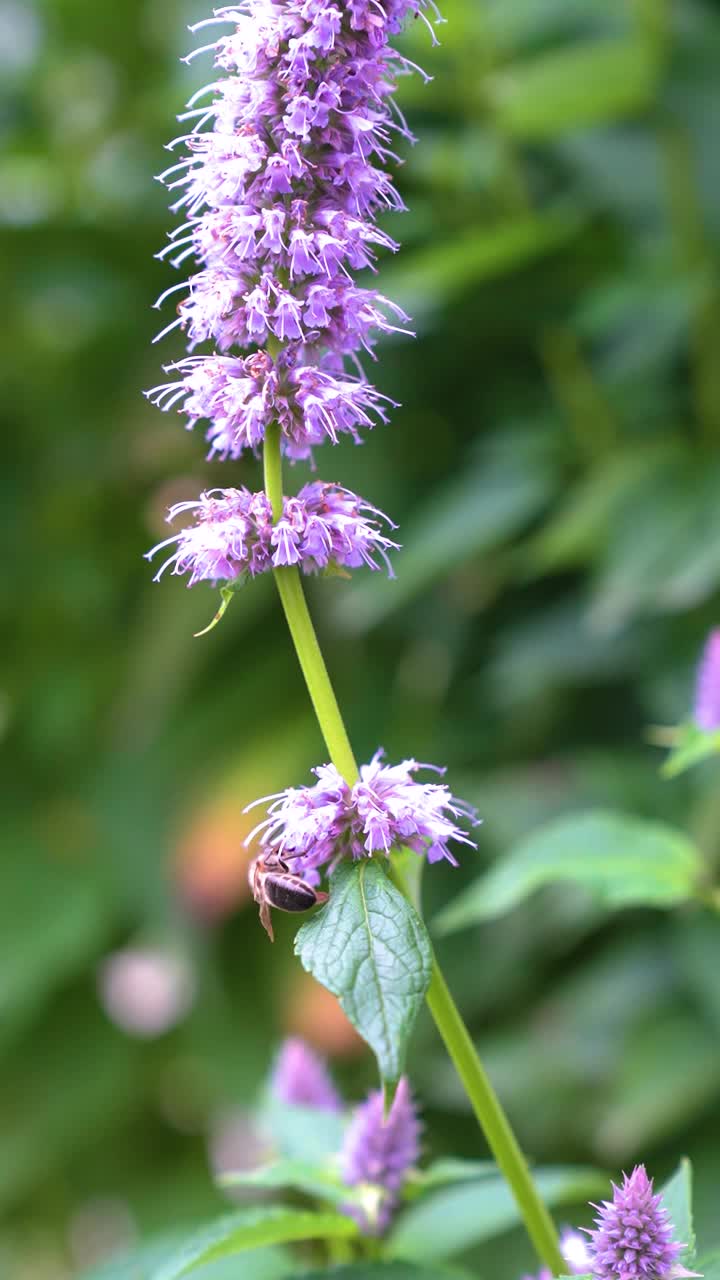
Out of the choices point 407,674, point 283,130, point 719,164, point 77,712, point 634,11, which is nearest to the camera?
point 283,130

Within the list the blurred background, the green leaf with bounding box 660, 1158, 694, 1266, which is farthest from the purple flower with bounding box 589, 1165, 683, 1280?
the blurred background

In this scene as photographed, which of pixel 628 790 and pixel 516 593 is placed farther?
pixel 516 593

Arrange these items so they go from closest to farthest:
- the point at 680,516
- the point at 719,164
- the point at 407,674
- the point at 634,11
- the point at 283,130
A: the point at 283,130 < the point at 680,516 < the point at 634,11 < the point at 719,164 < the point at 407,674

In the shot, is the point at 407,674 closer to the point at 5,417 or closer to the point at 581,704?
the point at 581,704

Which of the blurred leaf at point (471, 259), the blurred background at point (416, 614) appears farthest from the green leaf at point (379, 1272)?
the blurred leaf at point (471, 259)

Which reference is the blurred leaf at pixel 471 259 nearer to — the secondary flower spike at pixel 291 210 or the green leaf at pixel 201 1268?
the secondary flower spike at pixel 291 210

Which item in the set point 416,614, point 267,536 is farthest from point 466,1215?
point 416,614

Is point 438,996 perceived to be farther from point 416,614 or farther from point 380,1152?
point 416,614

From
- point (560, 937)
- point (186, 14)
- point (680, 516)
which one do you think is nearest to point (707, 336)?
point (680, 516)
